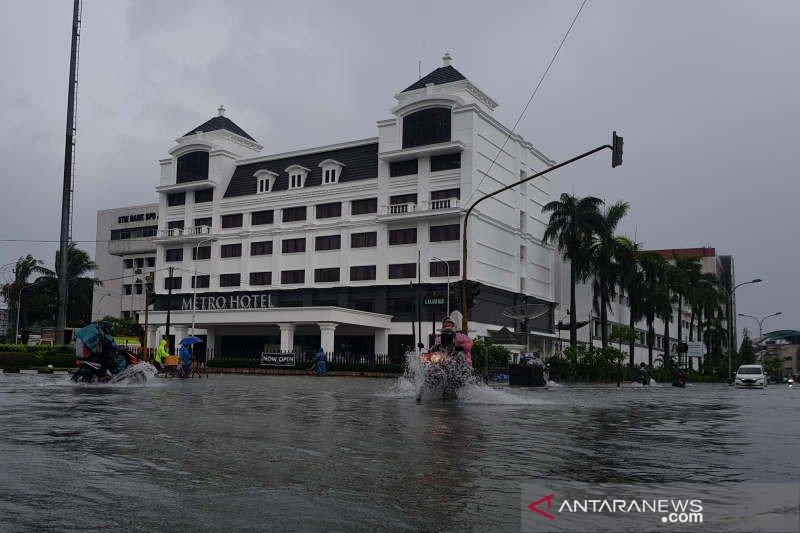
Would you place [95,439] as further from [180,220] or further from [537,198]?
[180,220]

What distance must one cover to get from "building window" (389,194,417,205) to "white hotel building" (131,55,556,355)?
12cm

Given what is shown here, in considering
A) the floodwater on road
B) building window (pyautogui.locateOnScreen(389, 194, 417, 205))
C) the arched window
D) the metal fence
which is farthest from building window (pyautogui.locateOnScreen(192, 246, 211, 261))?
the floodwater on road

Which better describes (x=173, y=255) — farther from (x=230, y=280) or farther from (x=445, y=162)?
(x=445, y=162)

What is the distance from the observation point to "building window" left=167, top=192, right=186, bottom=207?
233 feet

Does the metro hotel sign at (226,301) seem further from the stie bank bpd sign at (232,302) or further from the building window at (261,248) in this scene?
the building window at (261,248)

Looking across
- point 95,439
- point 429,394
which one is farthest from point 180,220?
point 95,439

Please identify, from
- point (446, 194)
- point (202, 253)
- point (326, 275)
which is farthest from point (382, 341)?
point (202, 253)

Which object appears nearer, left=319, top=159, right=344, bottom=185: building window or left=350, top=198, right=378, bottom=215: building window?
left=350, top=198, right=378, bottom=215: building window

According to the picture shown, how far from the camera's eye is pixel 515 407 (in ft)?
52.5

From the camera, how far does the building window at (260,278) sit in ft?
211

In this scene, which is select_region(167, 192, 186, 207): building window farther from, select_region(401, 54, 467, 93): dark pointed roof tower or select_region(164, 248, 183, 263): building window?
select_region(401, 54, 467, 93): dark pointed roof tower

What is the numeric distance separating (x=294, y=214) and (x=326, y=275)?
6.74 metres

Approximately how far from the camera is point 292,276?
6319 centimetres

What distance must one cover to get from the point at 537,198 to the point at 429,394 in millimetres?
50236
